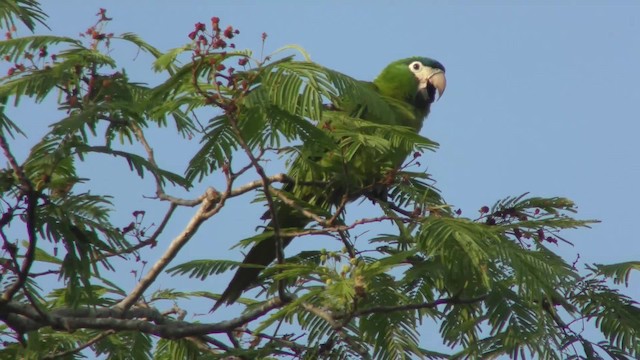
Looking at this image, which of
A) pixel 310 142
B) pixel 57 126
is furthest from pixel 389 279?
pixel 57 126

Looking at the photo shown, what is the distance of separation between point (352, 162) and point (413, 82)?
1457 millimetres

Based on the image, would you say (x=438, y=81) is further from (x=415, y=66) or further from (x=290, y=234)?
(x=290, y=234)

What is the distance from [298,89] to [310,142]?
25 cm

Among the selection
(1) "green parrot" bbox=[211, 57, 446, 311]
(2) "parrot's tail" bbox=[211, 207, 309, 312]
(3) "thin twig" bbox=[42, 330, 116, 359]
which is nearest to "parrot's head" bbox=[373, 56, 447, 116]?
(1) "green parrot" bbox=[211, 57, 446, 311]

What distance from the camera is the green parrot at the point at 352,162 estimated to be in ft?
8.11

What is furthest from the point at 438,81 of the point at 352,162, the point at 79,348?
the point at 79,348

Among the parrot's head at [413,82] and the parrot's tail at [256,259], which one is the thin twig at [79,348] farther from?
the parrot's head at [413,82]

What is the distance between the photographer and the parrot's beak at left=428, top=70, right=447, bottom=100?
4.09 m

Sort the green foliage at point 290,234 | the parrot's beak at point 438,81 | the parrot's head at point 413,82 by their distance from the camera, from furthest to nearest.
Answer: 1. the parrot's beak at point 438,81
2. the parrot's head at point 413,82
3. the green foliage at point 290,234

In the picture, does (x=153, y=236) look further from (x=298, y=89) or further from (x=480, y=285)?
(x=480, y=285)

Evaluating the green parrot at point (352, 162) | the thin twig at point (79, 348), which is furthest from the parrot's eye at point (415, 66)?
the thin twig at point (79, 348)

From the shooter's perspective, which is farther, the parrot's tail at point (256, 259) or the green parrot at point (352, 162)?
the parrot's tail at point (256, 259)

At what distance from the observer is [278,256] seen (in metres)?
2.51

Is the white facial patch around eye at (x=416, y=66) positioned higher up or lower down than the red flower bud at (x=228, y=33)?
higher up
